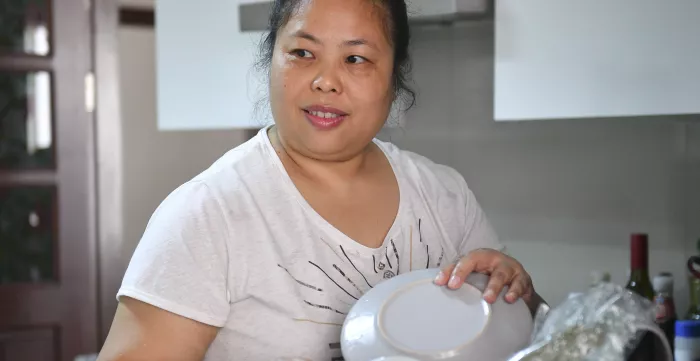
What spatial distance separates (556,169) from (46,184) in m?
1.75

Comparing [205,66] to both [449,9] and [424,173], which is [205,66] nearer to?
[449,9]

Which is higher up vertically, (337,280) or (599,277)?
(337,280)

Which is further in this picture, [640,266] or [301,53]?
[640,266]

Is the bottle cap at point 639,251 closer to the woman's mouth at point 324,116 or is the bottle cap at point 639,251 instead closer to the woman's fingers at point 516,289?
the woman's fingers at point 516,289

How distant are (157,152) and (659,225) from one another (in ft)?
6.54

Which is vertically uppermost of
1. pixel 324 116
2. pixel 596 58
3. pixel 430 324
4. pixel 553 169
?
pixel 596 58

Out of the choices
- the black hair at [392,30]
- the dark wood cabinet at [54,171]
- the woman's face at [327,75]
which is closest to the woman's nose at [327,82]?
the woman's face at [327,75]

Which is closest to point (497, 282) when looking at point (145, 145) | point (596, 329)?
point (596, 329)

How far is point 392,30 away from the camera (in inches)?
44.8

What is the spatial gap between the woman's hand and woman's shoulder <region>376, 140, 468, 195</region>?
0.70 ft

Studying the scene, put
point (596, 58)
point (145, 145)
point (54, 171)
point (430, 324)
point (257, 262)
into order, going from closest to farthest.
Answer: point (430, 324) → point (257, 262) → point (596, 58) → point (54, 171) → point (145, 145)

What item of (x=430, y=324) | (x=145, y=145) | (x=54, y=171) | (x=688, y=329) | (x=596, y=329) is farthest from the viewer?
(x=145, y=145)

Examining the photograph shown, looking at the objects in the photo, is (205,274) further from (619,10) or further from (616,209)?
(616,209)

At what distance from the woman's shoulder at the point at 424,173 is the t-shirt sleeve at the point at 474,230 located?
0.02m
